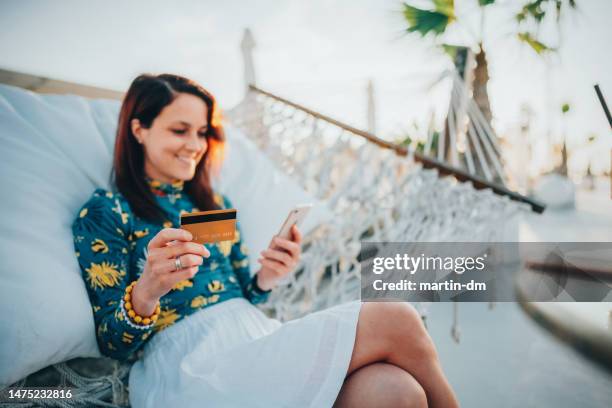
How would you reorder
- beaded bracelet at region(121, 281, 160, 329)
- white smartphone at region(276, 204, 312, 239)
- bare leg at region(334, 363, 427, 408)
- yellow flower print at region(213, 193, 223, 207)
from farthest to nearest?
1. yellow flower print at region(213, 193, 223, 207)
2. white smartphone at region(276, 204, 312, 239)
3. beaded bracelet at region(121, 281, 160, 329)
4. bare leg at region(334, 363, 427, 408)

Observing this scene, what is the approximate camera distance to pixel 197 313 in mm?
856

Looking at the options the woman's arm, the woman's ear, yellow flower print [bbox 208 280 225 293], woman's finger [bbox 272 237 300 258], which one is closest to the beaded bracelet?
the woman's arm

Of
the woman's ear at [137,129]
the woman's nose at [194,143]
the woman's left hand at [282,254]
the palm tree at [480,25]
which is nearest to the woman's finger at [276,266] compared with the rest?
the woman's left hand at [282,254]

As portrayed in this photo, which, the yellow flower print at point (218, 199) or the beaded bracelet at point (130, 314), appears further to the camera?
the yellow flower print at point (218, 199)

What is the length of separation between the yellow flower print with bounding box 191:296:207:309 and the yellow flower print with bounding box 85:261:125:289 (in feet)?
0.61

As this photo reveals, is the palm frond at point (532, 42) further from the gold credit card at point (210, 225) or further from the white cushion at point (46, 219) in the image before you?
the gold credit card at point (210, 225)

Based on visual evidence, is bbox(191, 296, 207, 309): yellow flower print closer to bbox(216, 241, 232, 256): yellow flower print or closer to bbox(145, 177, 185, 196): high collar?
bbox(216, 241, 232, 256): yellow flower print

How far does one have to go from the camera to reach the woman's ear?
3.08 ft

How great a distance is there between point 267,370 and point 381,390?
199 millimetres

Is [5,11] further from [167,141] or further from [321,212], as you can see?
[321,212]

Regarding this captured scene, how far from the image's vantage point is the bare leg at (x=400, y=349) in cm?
64

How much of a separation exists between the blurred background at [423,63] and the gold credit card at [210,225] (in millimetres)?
571

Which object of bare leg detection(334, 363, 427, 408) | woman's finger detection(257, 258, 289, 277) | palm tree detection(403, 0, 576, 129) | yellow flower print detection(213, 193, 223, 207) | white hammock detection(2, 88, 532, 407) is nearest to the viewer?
bare leg detection(334, 363, 427, 408)

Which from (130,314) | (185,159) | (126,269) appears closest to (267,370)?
(130,314)
